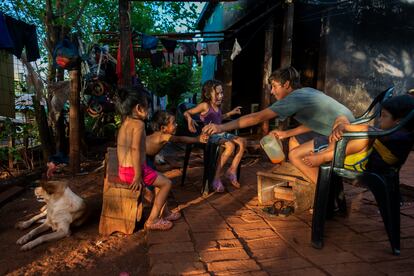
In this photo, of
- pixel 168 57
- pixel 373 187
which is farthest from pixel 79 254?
pixel 168 57

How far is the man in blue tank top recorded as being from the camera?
3068mm

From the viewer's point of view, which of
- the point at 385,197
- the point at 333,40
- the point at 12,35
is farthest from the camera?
the point at 333,40

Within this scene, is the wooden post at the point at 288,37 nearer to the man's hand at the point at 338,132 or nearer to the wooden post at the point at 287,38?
the wooden post at the point at 287,38

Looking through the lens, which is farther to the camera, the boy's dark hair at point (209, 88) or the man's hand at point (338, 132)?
the boy's dark hair at point (209, 88)

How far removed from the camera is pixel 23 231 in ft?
10.8

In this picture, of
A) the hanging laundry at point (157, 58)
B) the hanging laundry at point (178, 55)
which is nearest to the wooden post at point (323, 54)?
→ the hanging laundry at point (178, 55)

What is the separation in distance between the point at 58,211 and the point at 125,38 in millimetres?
3056

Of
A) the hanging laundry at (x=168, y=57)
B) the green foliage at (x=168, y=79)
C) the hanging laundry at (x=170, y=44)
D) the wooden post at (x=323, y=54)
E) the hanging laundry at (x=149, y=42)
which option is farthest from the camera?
the green foliage at (x=168, y=79)

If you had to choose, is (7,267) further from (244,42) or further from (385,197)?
(244,42)

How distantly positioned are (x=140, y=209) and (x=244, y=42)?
9.00m

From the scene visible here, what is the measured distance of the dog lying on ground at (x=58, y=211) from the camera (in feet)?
9.95

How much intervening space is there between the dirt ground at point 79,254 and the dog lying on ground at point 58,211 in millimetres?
84

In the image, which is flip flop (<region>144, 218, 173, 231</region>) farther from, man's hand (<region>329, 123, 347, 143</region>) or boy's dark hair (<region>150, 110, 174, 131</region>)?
man's hand (<region>329, 123, 347, 143</region>)

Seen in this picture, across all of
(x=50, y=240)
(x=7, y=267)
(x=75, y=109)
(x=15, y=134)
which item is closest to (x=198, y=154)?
(x=75, y=109)
